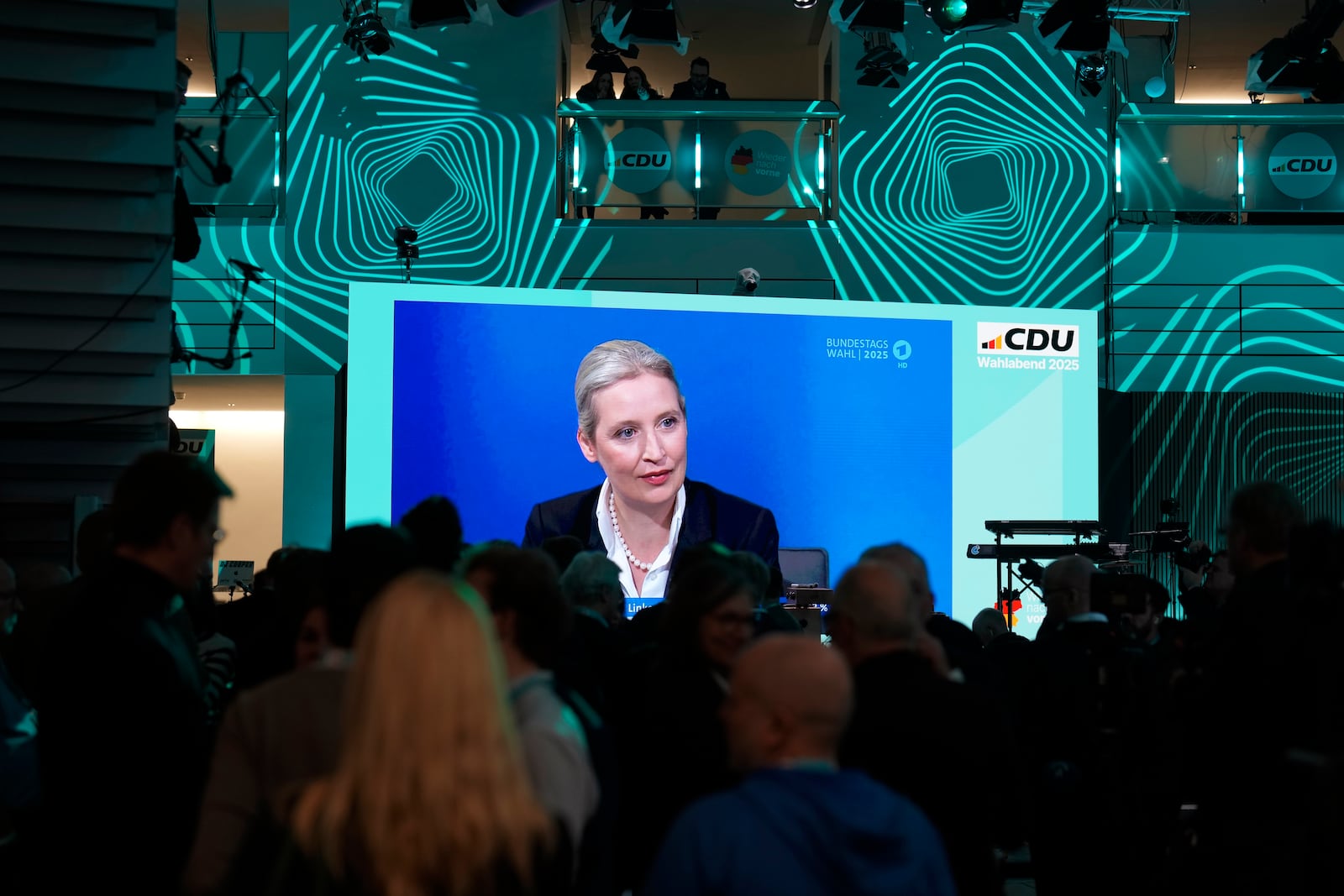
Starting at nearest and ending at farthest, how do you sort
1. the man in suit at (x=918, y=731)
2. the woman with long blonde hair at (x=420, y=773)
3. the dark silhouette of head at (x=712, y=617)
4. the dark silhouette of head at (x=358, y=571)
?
1. the woman with long blonde hair at (x=420, y=773)
2. the dark silhouette of head at (x=358, y=571)
3. the man in suit at (x=918, y=731)
4. the dark silhouette of head at (x=712, y=617)

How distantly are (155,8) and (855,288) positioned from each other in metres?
8.09

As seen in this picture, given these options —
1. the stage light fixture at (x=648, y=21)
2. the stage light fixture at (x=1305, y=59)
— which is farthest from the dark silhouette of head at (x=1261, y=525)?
the stage light fixture at (x=1305, y=59)

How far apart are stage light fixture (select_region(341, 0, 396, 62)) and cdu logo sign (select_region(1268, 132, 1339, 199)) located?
8.08 m

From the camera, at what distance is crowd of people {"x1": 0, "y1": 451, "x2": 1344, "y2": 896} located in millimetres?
1561

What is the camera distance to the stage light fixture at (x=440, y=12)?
30.0 ft

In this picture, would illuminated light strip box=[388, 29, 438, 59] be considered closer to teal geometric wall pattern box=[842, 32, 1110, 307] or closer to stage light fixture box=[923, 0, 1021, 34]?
teal geometric wall pattern box=[842, 32, 1110, 307]

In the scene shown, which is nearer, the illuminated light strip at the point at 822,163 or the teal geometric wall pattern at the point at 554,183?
the illuminated light strip at the point at 822,163

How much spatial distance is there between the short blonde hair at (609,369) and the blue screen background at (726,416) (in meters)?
0.08

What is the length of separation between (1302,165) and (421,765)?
12.9 meters

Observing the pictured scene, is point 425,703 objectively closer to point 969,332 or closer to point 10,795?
point 10,795

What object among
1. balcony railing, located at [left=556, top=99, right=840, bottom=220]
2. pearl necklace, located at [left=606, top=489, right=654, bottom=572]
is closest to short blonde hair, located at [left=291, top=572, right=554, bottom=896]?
pearl necklace, located at [left=606, top=489, right=654, bottom=572]

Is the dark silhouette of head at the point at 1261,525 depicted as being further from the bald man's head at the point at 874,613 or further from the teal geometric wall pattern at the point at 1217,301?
the teal geometric wall pattern at the point at 1217,301

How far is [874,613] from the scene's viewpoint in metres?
2.60

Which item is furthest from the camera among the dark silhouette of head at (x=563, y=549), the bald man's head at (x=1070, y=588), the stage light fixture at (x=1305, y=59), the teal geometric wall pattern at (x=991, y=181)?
the teal geometric wall pattern at (x=991, y=181)
